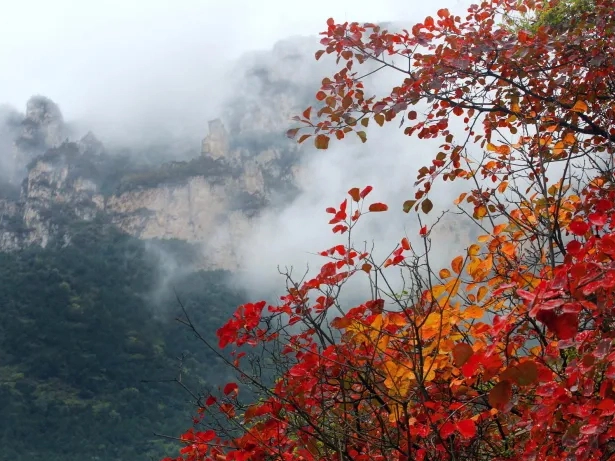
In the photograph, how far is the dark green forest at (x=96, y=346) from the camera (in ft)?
133

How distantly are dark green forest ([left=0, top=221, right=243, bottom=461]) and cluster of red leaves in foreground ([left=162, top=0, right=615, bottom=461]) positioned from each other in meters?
35.2

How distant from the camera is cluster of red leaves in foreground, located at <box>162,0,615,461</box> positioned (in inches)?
57.3

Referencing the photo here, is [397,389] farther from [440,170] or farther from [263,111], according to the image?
[263,111]

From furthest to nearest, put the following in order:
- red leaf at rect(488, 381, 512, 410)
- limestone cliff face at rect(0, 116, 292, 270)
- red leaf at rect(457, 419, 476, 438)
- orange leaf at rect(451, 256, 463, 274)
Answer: limestone cliff face at rect(0, 116, 292, 270)
orange leaf at rect(451, 256, 463, 274)
red leaf at rect(457, 419, 476, 438)
red leaf at rect(488, 381, 512, 410)

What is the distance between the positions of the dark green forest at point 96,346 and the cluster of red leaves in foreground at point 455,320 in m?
35.2

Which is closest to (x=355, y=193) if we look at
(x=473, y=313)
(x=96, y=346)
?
(x=473, y=313)

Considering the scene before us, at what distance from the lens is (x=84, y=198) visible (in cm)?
7544

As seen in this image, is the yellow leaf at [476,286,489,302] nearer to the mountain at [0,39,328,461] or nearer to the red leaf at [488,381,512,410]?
the red leaf at [488,381,512,410]

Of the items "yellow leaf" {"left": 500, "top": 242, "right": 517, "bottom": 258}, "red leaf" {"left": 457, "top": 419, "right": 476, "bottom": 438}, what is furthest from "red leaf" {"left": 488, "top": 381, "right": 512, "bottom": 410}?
"yellow leaf" {"left": 500, "top": 242, "right": 517, "bottom": 258}

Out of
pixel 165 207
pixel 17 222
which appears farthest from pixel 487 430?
pixel 165 207

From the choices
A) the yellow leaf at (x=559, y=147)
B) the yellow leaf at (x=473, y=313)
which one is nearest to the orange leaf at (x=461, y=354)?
the yellow leaf at (x=473, y=313)

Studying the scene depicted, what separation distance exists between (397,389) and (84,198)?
7903cm

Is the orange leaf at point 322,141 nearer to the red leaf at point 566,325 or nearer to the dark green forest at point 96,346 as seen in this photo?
the red leaf at point 566,325

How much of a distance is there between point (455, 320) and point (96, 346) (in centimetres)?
5727
